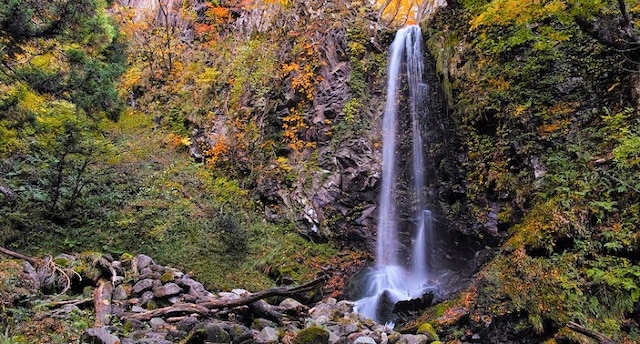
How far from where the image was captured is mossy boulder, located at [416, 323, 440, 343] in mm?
5543

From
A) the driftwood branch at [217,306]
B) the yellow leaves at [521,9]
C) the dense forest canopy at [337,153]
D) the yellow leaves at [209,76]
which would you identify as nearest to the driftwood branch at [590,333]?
the dense forest canopy at [337,153]

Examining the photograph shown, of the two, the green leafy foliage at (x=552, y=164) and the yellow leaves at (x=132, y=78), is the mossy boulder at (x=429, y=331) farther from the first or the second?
the yellow leaves at (x=132, y=78)

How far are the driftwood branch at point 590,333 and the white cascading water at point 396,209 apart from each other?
3.20m

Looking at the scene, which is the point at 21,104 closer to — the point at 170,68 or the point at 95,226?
the point at 95,226

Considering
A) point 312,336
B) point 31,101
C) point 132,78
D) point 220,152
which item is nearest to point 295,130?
point 220,152

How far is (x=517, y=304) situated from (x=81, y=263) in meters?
6.61

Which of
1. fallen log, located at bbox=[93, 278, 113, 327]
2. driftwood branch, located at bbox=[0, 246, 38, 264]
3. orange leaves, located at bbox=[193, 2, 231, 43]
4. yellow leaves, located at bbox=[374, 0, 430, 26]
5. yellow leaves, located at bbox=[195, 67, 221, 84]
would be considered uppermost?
yellow leaves, located at bbox=[374, 0, 430, 26]

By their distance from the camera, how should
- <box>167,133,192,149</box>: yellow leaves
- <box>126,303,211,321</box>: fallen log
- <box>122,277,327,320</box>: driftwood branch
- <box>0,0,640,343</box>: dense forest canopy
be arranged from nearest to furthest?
<box>126,303,211,321</box>: fallen log → <box>122,277,327,320</box>: driftwood branch → <box>0,0,640,343</box>: dense forest canopy → <box>167,133,192,149</box>: yellow leaves

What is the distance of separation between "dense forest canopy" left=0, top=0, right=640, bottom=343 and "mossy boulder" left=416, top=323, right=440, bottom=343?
31 cm

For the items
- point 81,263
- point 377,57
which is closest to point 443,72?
point 377,57

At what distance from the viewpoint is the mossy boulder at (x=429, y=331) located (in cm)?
554

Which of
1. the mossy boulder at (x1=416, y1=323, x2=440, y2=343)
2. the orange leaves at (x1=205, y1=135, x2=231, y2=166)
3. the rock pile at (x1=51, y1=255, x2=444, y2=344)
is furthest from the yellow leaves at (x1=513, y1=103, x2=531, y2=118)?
the orange leaves at (x1=205, y1=135, x2=231, y2=166)

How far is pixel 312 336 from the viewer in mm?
4633

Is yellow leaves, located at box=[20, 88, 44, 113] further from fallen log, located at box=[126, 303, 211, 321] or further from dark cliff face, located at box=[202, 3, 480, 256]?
dark cliff face, located at box=[202, 3, 480, 256]
